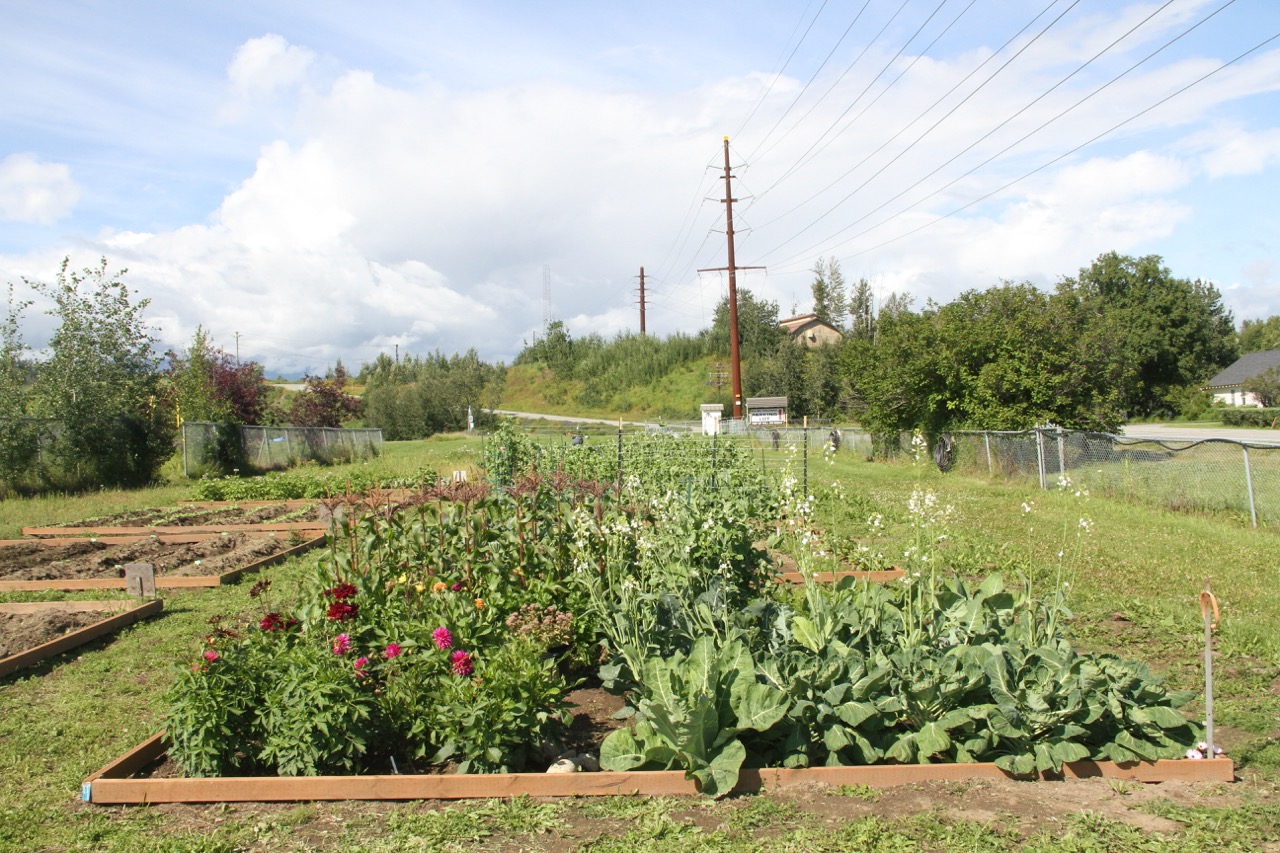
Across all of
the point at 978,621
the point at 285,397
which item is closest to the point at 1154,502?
the point at 978,621

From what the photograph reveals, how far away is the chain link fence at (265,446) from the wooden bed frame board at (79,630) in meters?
14.5

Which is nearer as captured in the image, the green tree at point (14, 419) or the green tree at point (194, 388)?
the green tree at point (14, 419)

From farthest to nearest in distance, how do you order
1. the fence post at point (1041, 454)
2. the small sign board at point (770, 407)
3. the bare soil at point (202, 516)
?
1. the small sign board at point (770, 407)
2. the fence post at point (1041, 454)
3. the bare soil at point (202, 516)

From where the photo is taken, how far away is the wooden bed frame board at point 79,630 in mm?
5512

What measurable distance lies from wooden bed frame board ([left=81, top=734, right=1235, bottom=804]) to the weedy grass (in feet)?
0.21

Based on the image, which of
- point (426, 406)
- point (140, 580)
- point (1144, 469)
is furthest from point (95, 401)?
point (426, 406)

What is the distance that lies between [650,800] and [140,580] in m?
5.58

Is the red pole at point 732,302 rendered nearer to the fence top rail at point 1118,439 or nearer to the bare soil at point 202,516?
the fence top rail at point 1118,439

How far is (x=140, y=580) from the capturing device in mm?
7172

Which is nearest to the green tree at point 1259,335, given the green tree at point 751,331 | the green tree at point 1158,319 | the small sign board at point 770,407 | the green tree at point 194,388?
the green tree at point 1158,319

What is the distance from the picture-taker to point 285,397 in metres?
46.6

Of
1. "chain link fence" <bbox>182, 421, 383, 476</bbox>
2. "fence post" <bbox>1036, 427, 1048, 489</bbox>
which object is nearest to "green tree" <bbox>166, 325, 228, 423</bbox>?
"chain link fence" <bbox>182, 421, 383, 476</bbox>

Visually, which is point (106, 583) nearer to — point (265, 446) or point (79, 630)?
point (79, 630)

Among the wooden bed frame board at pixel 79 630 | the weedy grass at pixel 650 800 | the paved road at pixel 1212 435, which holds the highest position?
the paved road at pixel 1212 435
